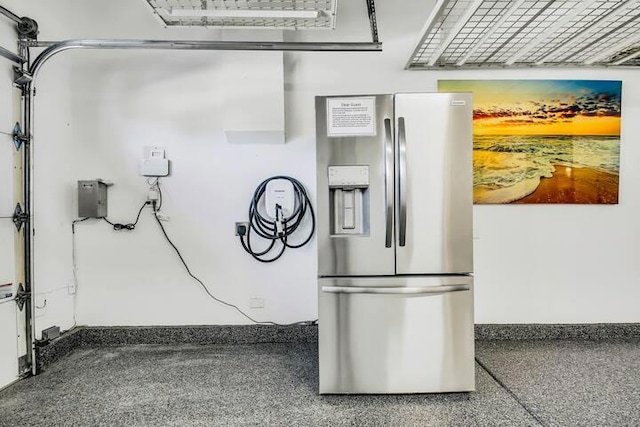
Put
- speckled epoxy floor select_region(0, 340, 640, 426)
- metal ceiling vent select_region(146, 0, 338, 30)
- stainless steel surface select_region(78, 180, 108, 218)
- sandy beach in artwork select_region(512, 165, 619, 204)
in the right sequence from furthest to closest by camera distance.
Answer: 1. sandy beach in artwork select_region(512, 165, 619, 204)
2. stainless steel surface select_region(78, 180, 108, 218)
3. metal ceiling vent select_region(146, 0, 338, 30)
4. speckled epoxy floor select_region(0, 340, 640, 426)

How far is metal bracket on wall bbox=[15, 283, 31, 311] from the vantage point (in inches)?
93.5

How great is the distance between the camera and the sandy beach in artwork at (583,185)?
119 inches

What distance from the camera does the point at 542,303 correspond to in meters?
3.07

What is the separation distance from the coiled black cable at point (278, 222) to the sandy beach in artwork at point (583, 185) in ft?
6.26

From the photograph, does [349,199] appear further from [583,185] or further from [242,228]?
[583,185]

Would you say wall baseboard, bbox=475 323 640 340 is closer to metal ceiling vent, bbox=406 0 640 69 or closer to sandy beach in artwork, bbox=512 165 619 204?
sandy beach in artwork, bbox=512 165 619 204

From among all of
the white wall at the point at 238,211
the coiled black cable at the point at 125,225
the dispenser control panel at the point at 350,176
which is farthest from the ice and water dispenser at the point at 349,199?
the coiled black cable at the point at 125,225

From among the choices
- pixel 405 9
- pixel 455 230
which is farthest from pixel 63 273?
pixel 405 9

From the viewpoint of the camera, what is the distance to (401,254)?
219cm

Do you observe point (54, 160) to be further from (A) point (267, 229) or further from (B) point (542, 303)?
(B) point (542, 303)

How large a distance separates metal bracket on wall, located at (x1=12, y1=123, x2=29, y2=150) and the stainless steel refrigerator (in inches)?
77.2

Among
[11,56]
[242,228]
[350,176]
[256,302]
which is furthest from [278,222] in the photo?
[11,56]

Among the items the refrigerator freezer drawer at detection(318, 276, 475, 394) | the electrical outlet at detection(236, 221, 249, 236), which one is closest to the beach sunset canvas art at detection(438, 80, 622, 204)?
the refrigerator freezer drawer at detection(318, 276, 475, 394)

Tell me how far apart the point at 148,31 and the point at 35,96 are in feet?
3.31
